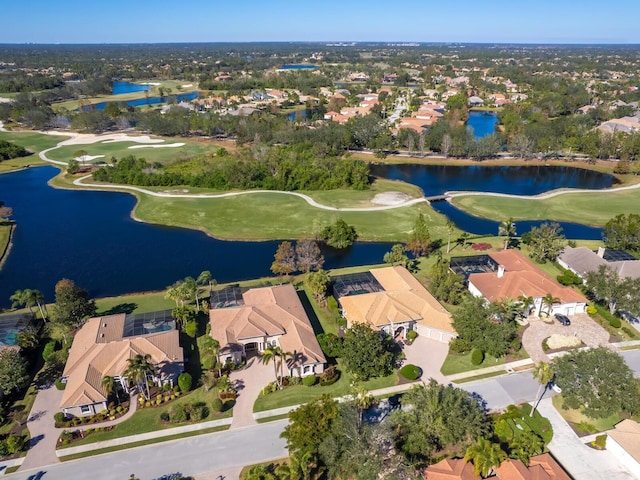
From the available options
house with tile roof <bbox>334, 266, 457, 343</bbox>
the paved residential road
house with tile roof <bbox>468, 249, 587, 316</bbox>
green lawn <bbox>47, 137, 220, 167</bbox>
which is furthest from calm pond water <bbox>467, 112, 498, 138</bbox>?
the paved residential road

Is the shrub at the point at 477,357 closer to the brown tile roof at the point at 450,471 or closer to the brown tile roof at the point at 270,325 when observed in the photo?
the brown tile roof at the point at 450,471

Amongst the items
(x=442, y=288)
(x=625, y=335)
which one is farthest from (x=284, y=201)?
(x=625, y=335)

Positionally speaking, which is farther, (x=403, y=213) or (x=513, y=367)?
(x=403, y=213)

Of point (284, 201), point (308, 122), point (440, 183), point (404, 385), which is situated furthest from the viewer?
point (308, 122)

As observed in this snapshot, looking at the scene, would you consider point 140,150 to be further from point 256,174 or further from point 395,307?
point 395,307

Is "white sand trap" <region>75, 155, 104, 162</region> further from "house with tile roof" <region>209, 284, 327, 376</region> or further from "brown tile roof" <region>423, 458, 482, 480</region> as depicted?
"brown tile roof" <region>423, 458, 482, 480</region>

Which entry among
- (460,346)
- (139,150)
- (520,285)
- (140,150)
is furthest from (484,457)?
(139,150)

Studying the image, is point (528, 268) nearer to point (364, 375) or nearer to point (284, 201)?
point (364, 375)
